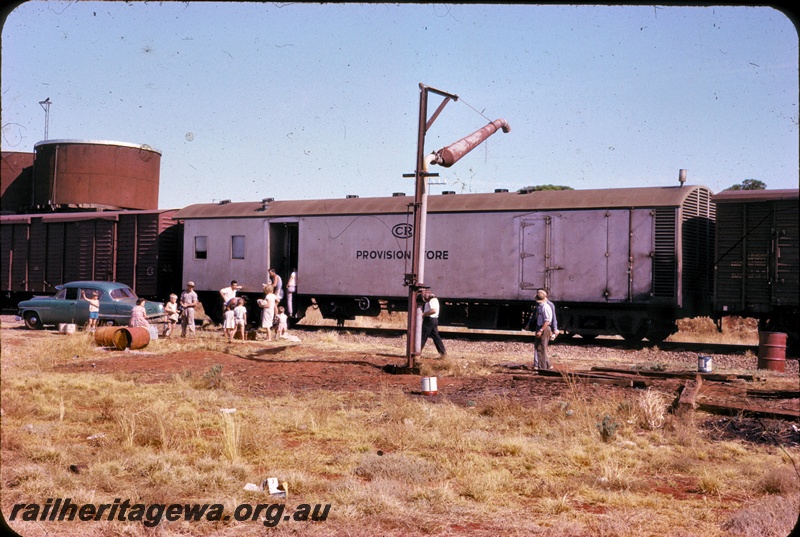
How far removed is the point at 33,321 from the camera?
21219 millimetres

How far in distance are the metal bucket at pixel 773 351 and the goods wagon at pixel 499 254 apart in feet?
9.95

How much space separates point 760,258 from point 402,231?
29.4 feet

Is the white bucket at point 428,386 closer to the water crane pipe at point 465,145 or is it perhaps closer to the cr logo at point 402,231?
the water crane pipe at point 465,145

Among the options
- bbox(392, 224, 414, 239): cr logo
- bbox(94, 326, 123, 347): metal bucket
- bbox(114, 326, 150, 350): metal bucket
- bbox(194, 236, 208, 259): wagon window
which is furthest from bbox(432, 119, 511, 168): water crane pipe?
bbox(194, 236, 208, 259): wagon window

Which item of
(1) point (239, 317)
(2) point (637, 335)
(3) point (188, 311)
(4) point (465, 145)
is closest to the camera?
(4) point (465, 145)

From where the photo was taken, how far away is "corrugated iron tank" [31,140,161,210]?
32.9m

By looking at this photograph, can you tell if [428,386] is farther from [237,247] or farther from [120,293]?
[237,247]

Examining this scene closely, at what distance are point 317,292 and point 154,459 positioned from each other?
15.3 meters

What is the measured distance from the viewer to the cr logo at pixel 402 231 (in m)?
20.5

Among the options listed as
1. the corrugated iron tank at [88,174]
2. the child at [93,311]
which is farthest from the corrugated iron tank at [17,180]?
the child at [93,311]

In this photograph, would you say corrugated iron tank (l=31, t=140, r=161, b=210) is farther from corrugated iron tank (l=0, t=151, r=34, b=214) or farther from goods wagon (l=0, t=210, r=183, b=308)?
goods wagon (l=0, t=210, r=183, b=308)

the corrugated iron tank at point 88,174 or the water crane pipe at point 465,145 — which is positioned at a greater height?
the corrugated iron tank at point 88,174

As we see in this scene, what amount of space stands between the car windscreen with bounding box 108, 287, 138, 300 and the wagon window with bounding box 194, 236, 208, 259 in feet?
10.9

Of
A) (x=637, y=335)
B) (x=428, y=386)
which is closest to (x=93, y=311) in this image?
(x=428, y=386)
